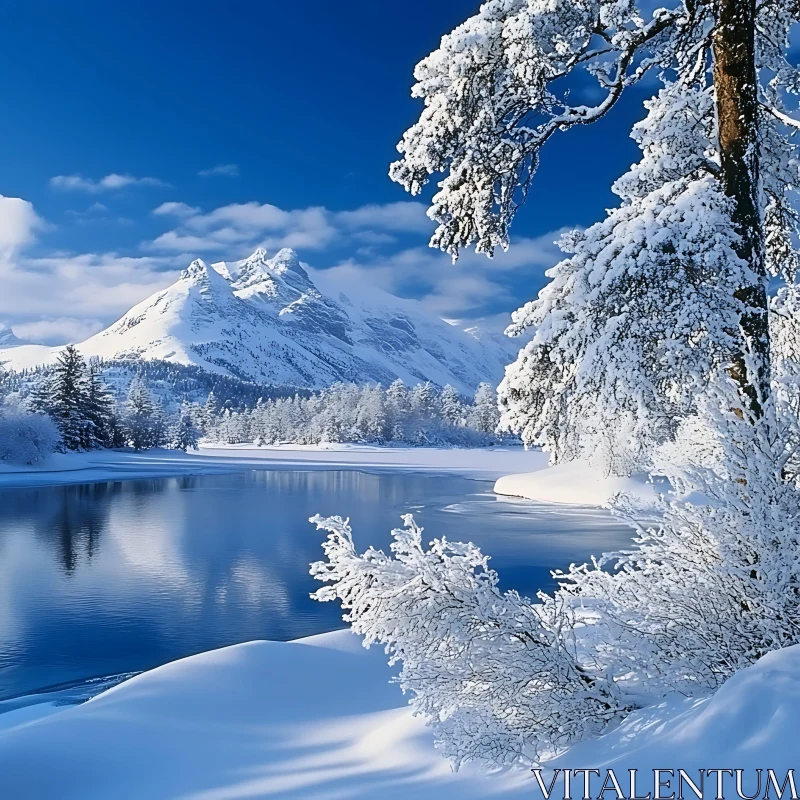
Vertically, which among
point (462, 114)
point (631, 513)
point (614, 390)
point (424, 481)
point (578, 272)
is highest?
point (462, 114)

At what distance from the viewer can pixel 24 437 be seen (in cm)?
4884

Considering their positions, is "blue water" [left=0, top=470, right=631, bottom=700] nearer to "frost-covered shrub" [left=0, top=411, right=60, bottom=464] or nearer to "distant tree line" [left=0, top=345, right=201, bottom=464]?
"frost-covered shrub" [left=0, top=411, right=60, bottom=464]

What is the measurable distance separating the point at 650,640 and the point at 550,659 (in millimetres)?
659

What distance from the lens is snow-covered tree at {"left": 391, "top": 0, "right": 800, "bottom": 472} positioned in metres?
4.50

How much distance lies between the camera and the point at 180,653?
39.0 feet

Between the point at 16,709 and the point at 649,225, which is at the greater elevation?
the point at 649,225

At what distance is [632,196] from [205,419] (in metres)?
136

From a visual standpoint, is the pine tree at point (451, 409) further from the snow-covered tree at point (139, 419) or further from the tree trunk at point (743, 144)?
the tree trunk at point (743, 144)

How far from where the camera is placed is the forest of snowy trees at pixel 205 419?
52.3 meters

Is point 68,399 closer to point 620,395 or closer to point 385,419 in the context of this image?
point 385,419

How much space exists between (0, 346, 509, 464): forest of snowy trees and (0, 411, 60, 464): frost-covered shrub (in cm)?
6

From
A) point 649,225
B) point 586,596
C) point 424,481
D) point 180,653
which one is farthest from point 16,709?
point 424,481

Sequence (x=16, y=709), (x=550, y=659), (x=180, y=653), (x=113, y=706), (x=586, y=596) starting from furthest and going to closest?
(x=180, y=653), (x=16, y=709), (x=113, y=706), (x=586, y=596), (x=550, y=659)

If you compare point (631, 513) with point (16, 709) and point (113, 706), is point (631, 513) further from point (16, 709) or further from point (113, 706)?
point (16, 709)
